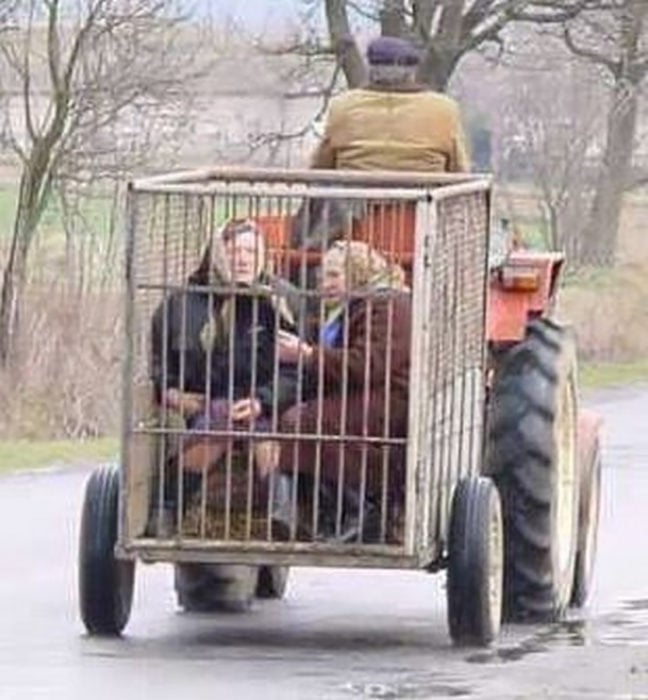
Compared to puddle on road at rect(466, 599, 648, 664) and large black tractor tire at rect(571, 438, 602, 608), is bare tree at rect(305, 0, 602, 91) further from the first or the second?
puddle on road at rect(466, 599, 648, 664)

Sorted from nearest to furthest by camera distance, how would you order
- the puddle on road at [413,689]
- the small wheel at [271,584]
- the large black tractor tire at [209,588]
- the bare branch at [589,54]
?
1. the puddle on road at [413,689]
2. the large black tractor tire at [209,588]
3. the small wheel at [271,584]
4. the bare branch at [589,54]

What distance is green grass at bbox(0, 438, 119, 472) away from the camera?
76.3 feet

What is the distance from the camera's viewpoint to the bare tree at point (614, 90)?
40.0m

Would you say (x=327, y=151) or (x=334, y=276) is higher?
(x=327, y=151)

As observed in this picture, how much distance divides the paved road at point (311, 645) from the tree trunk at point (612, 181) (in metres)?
28.2

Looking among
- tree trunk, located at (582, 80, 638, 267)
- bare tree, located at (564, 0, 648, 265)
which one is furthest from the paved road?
tree trunk, located at (582, 80, 638, 267)

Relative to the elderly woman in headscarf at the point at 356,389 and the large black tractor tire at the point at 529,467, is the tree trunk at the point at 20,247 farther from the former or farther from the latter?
the elderly woman in headscarf at the point at 356,389

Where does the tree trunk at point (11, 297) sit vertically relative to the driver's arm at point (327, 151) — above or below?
below

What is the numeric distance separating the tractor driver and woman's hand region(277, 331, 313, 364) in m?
1.54

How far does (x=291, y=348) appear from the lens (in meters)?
12.8

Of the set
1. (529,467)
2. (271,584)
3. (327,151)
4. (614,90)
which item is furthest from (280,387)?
(614,90)

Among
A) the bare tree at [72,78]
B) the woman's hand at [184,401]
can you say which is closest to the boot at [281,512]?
the woman's hand at [184,401]

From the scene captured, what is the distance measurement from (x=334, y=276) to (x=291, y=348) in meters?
0.32

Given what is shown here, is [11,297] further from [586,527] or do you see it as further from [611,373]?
[586,527]
